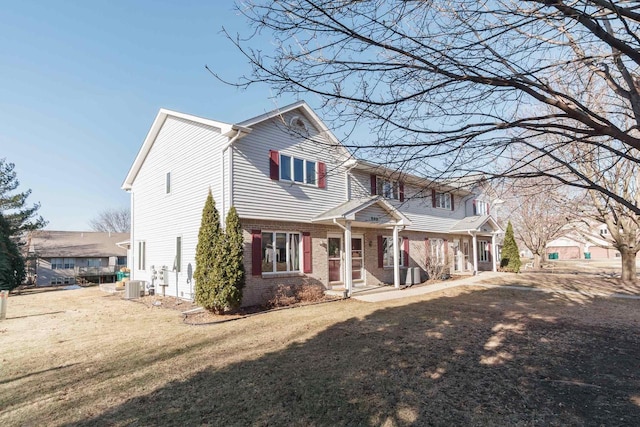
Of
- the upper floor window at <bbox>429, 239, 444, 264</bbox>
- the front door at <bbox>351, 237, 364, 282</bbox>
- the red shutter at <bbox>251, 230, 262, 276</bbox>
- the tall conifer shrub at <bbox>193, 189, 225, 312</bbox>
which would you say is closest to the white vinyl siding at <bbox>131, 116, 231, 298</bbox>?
the tall conifer shrub at <bbox>193, 189, 225, 312</bbox>

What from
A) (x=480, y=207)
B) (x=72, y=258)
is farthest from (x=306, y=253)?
(x=72, y=258)

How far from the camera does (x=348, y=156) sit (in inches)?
164

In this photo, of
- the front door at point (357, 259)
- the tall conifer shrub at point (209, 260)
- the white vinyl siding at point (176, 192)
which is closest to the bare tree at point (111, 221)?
the white vinyl siding at point (176, 192)

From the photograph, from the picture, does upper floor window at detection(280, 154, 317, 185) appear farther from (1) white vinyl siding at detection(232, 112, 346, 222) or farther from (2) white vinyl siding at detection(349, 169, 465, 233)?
(2) white vinyl siding at detection(349, 169, 465, 233)

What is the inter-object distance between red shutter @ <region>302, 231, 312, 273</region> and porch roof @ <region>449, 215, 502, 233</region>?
11.9 metres

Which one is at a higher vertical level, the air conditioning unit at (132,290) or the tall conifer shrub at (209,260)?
the tall conifer shrub at (209,260)

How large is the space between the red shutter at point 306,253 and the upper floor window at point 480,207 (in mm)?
17738

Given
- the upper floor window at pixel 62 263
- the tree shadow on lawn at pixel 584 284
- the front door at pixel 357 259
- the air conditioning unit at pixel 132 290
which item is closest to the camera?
the tree shadow on lawn at pixel 584 284

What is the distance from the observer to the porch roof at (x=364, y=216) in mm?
13021

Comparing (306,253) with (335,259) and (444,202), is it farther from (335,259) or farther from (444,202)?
(444,202)

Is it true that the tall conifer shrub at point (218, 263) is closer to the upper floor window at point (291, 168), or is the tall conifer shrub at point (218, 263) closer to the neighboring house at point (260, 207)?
the neighboring house at point (260, 207)

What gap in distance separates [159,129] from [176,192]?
11.3 feet

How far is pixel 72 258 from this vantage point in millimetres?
34281

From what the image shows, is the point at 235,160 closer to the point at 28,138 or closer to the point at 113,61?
the point at 113,61
